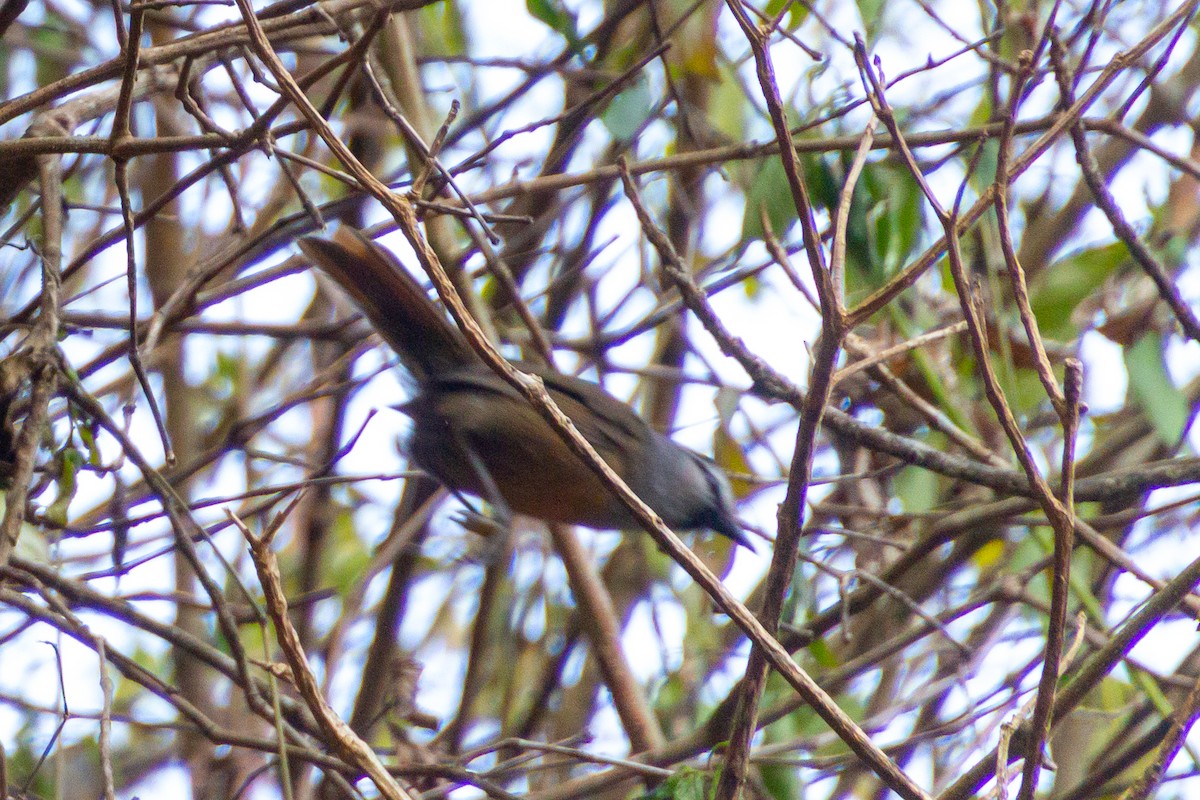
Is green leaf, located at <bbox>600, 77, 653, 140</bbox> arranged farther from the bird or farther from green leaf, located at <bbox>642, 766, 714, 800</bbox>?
green leaf, located at <bbox>642, 766, 714, 800</bbox>

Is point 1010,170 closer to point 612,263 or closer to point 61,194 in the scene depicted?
point 61,194

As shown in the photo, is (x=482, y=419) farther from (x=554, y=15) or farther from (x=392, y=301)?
(x=554, y=15)

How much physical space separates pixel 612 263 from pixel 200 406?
178 centimetres

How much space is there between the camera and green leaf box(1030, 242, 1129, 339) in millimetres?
2943

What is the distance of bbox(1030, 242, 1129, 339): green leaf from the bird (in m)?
0.91

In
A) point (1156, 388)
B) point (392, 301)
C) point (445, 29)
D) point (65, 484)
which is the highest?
point (445, 29)

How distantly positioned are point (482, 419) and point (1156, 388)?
1711 mm

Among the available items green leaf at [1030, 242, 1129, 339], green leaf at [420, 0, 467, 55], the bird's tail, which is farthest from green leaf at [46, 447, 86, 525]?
green leaf at [420, 0, 467, 55]

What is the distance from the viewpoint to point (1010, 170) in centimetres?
169

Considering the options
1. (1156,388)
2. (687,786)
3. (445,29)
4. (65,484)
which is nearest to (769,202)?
(1156,388)

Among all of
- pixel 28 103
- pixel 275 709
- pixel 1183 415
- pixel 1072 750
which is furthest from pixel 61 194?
pixel 1072 750

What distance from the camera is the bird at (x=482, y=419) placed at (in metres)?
3.46

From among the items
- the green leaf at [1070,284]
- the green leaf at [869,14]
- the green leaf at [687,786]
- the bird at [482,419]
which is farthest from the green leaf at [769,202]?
the green leaf at [687,786]

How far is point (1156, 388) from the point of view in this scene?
288 centimetres
